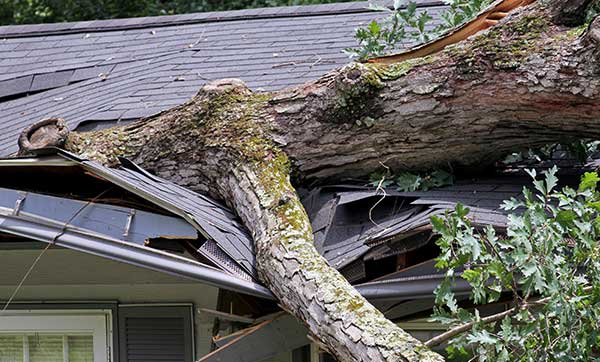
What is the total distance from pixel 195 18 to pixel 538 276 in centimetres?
526

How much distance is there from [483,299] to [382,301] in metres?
0.40

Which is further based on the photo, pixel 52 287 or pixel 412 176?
pixel 52 287

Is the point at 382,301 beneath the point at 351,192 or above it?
beneath

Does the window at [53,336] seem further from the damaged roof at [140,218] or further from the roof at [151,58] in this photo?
the damaged roof at [140,218]

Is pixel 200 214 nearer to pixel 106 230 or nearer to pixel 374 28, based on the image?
pixel 106 230

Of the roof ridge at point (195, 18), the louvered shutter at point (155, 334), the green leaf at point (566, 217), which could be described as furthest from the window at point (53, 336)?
the roof ridge at point (195, 18)

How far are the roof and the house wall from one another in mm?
713

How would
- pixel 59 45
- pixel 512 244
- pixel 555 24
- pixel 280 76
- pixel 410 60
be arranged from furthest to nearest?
1. pixel 59 45
2. pixel 280 76
3. pixel 410 60
4. pixel 555 24
5. pixel 512 244

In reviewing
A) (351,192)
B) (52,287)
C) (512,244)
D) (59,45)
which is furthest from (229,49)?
(512,244)

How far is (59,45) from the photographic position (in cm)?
827

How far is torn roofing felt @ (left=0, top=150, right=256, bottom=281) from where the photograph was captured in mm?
4484

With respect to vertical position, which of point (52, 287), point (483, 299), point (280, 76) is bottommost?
point (483, 299)

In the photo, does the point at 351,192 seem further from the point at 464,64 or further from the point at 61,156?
the point at 61,156

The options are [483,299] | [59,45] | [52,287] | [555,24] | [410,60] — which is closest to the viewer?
[483,299]
